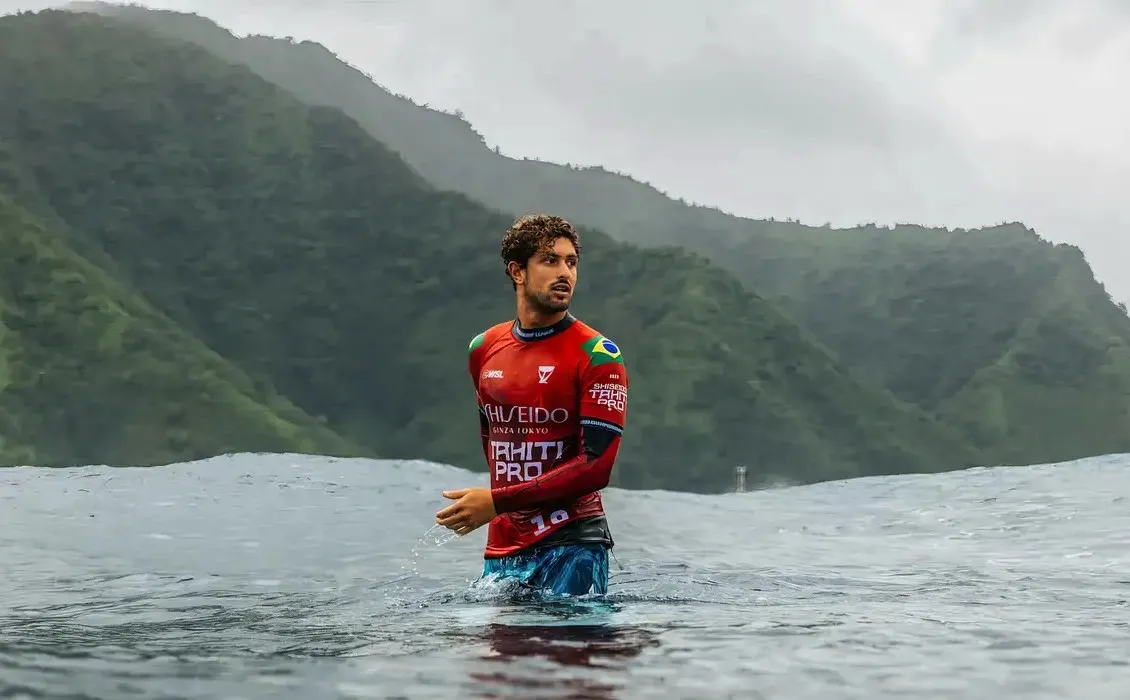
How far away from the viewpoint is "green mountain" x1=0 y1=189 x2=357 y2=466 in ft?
303

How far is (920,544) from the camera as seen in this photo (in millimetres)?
18828

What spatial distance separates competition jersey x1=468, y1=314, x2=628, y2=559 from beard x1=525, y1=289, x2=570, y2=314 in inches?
4.6

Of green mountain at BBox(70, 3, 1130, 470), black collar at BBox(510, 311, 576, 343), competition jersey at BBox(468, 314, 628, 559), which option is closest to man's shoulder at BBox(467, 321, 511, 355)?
competition jersey at BBox(468, 314, 628, 559)

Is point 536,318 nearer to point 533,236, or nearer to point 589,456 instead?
point 533,236

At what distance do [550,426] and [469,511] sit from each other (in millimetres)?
667

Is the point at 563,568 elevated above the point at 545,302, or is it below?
below

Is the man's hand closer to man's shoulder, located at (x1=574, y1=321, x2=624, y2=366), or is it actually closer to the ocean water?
the ocean water

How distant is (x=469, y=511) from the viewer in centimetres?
673

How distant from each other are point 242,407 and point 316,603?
89.3 meters

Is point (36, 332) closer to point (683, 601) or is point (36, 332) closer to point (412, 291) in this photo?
point (412, 291)

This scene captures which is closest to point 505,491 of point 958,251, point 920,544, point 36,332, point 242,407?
point 920,544

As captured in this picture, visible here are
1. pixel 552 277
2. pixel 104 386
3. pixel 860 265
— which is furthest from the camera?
pixel 860 265

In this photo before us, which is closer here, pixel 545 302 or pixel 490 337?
pixel 545 302

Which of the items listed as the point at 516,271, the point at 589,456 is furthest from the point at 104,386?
the point at 589,456
